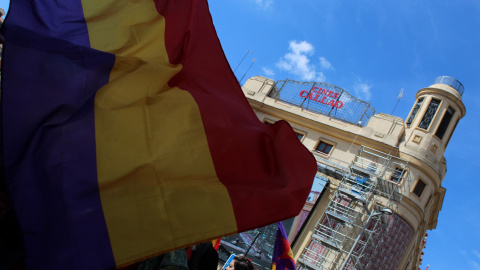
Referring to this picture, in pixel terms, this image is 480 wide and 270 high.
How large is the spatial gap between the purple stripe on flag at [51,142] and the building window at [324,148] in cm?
2104

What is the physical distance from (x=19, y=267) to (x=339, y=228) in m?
19.8

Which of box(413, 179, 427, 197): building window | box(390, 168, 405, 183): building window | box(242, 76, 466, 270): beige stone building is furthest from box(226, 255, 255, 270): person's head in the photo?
box(413, 179, 427, 197): building window

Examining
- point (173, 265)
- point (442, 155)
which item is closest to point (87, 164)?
point (173, 265)

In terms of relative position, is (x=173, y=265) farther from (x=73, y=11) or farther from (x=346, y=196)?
(x=346, y=196)

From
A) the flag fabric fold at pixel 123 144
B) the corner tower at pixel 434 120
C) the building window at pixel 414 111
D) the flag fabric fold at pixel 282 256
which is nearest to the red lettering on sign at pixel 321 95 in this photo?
the building window at pixel 414 111

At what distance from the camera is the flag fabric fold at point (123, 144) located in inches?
85.4

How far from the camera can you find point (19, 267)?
7.49 feet

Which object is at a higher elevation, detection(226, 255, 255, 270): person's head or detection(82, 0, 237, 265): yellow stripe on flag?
detection(82, 0, 237, 265): yellow stripe on flag

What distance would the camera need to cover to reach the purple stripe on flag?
2064 mm

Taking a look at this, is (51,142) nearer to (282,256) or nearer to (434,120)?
(282,256)

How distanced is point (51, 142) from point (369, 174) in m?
20.0

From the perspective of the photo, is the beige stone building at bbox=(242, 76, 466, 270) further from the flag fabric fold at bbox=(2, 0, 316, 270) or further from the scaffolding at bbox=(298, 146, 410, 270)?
the flag fabric fold at bbox=(2, 0, 316, 270)

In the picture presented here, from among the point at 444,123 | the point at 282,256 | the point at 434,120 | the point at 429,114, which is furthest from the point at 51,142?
the point at 444,123

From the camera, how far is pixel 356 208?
20.8 metres
